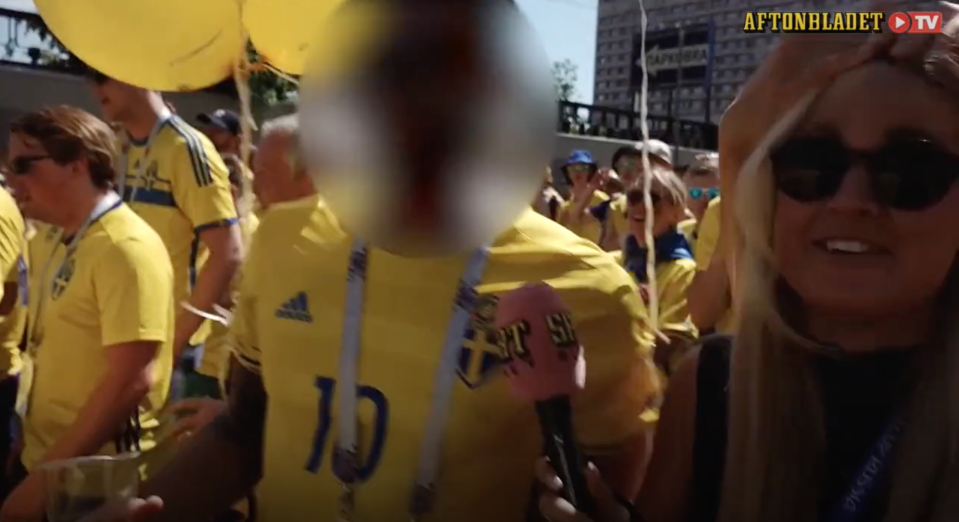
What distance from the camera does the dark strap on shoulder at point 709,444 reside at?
117 cm

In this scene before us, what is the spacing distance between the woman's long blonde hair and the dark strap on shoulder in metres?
0.02

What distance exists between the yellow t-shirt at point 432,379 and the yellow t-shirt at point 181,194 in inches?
63.9

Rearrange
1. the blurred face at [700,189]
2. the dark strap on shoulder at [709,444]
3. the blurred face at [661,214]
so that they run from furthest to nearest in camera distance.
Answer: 1. the blurred face at [700,189]
2. the blurred face at [661,214]
3. the dark strap on shoulder at [709,444]

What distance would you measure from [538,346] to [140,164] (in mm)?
2295

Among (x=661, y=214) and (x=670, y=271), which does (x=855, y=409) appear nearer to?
(x=670, y=271)

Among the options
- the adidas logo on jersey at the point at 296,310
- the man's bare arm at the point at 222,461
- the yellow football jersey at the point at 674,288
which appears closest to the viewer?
the adidas logo on jersey at the point at 296,310

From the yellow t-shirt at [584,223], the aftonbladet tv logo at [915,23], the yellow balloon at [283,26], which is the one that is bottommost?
the yellow t-shirt at [584,223]

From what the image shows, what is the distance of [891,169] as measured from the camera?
40.3 inches

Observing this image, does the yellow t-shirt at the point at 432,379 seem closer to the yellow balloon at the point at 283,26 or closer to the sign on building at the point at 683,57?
the yellow balloon at the point at 283,26

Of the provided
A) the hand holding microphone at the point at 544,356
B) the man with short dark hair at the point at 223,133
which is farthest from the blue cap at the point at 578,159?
the hand holding microphone at the point at 544,356

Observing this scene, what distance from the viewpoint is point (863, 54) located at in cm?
105

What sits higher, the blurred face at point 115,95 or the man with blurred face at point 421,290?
the blurred face at point 115,95

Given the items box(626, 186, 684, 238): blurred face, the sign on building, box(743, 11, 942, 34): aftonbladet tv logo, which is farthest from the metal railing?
box(743, 11, 942, 34): aftonbladet tv logo

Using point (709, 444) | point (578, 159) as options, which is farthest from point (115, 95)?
point (578, 159)
